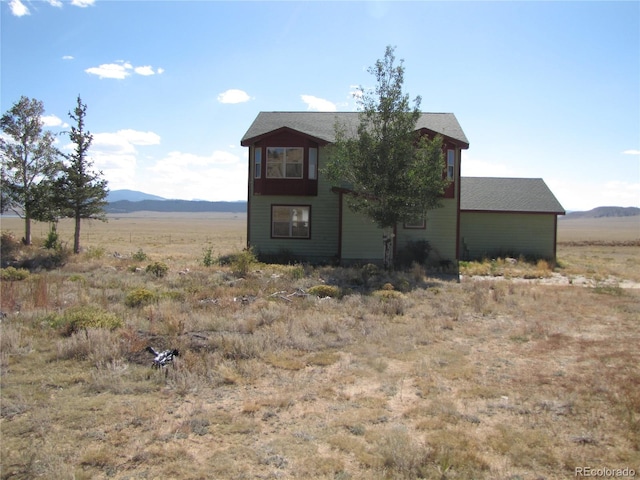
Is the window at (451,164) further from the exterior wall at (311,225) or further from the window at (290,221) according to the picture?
the window at (290,221)

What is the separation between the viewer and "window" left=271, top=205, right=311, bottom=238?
905 inches

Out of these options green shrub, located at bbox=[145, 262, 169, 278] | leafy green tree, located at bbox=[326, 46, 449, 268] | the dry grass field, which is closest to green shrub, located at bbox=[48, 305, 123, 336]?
the dry grass field

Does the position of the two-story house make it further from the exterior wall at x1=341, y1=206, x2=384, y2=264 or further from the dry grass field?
the dry grass field

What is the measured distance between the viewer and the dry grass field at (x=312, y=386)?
4824mm

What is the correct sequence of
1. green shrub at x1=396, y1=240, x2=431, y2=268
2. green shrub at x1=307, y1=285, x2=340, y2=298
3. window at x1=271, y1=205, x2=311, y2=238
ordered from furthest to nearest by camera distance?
window at x1=271, y1=205, x2=311, y2=238, green shrub at x1=396, y1=240, x2=431, y2=268, green shrub at x1=307, y1=285, x2=340, y2=298

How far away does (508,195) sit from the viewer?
27484mm

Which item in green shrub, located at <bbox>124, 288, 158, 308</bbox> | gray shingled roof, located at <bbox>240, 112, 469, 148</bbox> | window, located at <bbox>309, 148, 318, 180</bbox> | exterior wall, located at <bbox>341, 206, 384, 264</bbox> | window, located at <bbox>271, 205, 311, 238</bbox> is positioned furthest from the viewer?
window, located at <bbox>271, 205, 311, 238</bbox>

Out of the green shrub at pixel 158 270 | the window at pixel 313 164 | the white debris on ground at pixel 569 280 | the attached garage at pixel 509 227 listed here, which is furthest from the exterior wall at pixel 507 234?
the green shrub at pixel 158 270

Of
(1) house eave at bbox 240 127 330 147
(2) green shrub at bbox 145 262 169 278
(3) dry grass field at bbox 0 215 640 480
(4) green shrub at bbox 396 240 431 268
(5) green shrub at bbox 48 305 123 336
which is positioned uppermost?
(1) house eave at bbox 240 127 330 147

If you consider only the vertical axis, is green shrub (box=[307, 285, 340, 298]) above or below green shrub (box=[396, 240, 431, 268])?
below

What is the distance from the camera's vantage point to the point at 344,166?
1861 centimetres

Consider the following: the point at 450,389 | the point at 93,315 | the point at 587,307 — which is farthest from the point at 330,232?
the point at 450,389

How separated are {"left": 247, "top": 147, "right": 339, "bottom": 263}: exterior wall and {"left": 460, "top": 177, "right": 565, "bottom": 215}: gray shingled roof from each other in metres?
7.99

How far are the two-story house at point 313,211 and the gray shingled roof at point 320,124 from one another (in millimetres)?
159
